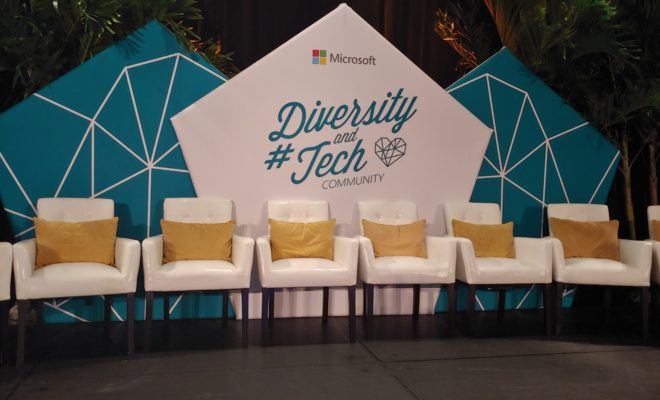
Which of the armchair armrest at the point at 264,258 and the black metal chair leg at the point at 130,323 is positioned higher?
the armchair armrest at the point at 264,258

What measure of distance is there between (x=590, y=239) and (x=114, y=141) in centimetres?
362

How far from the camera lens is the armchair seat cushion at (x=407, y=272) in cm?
385

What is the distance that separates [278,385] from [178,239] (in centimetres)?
131

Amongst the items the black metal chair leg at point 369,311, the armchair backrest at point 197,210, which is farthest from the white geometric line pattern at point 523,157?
the armchair backrest at point 197,210

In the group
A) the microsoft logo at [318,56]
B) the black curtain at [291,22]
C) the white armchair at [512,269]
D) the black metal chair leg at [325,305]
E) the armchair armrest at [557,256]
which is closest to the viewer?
the white armchair at [512,269]

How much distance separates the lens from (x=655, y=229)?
14.7 ft

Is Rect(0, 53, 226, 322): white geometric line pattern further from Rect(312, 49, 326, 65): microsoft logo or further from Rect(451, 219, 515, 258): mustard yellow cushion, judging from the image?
Rect(451, 219, 515, 258): mustard yellow cushion

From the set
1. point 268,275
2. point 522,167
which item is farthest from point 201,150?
point 522,167

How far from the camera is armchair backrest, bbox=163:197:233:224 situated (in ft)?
13.3

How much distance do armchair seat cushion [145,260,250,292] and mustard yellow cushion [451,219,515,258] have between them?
68.2 inches

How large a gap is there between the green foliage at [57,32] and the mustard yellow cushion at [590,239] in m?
3.21

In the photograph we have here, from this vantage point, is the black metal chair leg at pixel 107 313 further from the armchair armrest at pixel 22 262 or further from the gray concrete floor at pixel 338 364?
→ the armchair armrest at pixel 22 262

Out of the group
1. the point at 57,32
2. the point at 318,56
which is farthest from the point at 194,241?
the point at 57,32

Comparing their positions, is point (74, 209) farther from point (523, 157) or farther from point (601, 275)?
point (601, 275)
